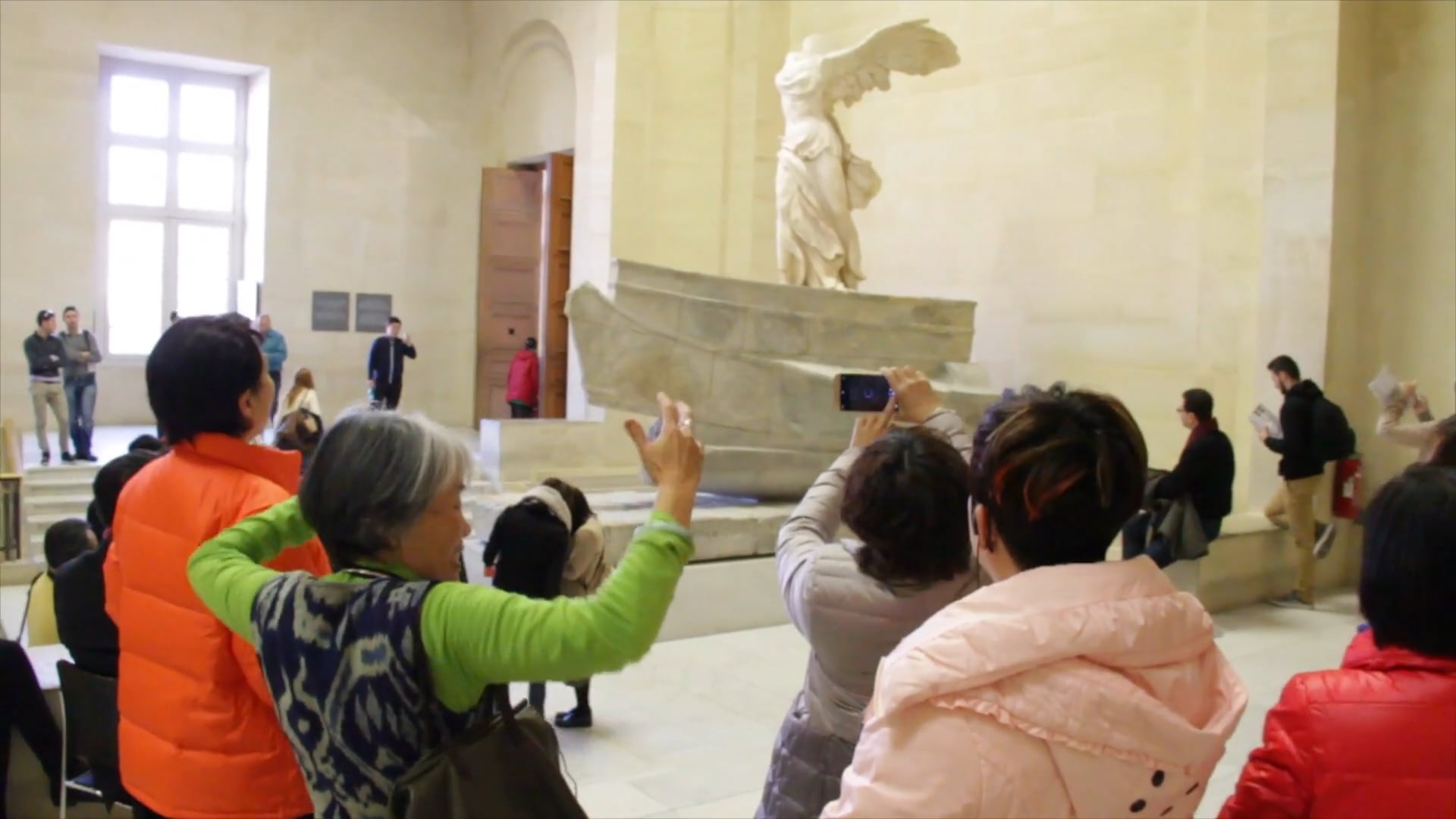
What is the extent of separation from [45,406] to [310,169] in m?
5.13

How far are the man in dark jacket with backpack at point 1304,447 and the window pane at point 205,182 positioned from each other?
12139 mm

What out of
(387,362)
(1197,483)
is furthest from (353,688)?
(387,362)

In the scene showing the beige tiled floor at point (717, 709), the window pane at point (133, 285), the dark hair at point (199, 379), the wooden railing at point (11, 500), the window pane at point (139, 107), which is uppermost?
the window pane at point (139, 107)

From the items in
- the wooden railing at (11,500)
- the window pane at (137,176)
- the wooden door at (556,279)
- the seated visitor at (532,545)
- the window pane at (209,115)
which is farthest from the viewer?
the window pane at (209,115)

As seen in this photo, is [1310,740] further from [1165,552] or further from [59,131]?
[59,131]

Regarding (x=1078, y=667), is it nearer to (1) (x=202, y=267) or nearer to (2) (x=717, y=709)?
(2) (x=717, y=709)

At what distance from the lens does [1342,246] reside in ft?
25.6

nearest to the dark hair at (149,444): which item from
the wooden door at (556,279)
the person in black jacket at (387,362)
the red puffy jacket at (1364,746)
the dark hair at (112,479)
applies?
the dark hair at (112,479)

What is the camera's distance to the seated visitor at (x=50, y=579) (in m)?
3.85

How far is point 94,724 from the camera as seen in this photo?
242cm

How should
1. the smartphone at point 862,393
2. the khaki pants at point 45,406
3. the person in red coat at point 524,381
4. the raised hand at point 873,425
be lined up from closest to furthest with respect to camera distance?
the raised hand at point 873,425, the smartphone at point 862,393, the khaki pants at point 45,406, the person in red coat at point 524,381

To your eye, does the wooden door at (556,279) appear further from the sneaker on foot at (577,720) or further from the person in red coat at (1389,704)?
the person in red coat at (1389,704)

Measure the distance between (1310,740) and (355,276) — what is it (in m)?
14.0

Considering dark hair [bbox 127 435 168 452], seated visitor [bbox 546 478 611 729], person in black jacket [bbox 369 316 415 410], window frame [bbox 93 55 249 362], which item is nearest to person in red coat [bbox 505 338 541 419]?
person in black jacket [bbox 369 316 415 410]
